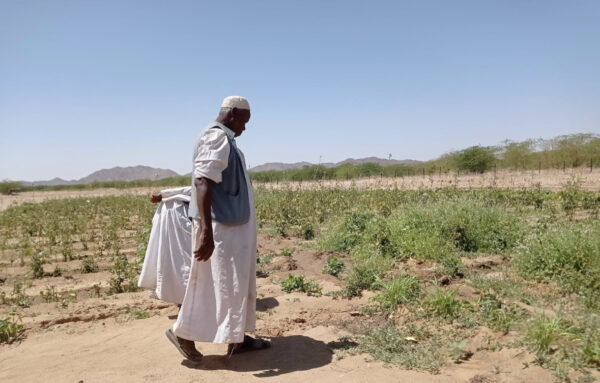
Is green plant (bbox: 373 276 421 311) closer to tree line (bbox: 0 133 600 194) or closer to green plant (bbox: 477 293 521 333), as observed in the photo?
green plant (bbox: 477 293 521 333)

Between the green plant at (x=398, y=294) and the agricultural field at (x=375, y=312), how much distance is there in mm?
11

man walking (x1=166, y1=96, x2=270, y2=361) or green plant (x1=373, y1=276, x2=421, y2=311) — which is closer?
man walking (x1=166, y1=96, x2=270, y2=361)

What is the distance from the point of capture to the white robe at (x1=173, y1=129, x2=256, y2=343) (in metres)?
2.98

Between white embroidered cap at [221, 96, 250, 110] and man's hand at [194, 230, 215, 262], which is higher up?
white embroidered cap at [221, 96, 250, 110]

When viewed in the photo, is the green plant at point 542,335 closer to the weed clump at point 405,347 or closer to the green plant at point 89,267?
the weed clump at point 405,347

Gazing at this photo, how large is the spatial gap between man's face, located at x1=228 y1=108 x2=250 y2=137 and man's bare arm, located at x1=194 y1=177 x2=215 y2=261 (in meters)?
0.48

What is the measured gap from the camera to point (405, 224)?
6.44m

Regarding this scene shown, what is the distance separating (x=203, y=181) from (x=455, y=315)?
2.36 meters

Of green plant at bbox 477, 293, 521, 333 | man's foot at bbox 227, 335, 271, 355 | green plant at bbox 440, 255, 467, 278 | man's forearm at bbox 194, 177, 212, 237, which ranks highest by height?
man's forearm at bbox 194, 177, 212, 237

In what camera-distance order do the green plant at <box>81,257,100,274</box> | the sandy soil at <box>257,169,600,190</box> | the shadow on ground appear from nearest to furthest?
1. the shadow on ground
2. the green plant at <box>81,257,100,274</box>
3. the sandy soil at <box>257,169,600,190</box>

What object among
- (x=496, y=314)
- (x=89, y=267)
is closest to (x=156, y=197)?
(x=496, y=314)

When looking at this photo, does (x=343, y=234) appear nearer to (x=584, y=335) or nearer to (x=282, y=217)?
(x=282, y=217)

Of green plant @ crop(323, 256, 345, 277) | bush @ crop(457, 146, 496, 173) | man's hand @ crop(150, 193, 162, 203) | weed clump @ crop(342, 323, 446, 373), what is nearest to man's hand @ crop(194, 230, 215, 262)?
man's hand @ crop(150, 193, 162, 203)

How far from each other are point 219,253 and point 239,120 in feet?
3.16
